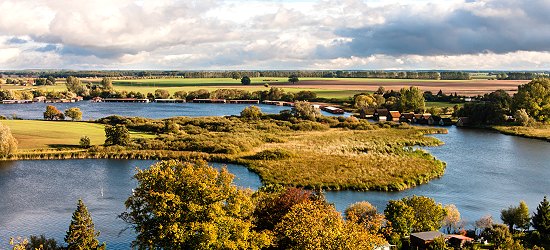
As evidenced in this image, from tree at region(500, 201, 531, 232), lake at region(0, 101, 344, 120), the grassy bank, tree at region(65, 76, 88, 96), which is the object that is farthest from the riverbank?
tree at region(65, 76, 88, 96)

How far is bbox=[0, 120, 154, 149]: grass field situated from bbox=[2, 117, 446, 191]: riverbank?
3.45 m

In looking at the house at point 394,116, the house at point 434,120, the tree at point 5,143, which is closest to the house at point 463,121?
the house at point 434,120

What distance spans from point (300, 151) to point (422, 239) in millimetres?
33924

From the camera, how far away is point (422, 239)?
3109 centimetres

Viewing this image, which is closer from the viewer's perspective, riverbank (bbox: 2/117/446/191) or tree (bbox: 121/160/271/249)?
tree (bbox: 121/160/271/249)

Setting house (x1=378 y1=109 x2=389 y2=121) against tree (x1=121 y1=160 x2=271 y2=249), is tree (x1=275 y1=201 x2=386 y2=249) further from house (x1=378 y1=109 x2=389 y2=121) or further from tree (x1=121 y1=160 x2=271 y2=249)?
house (x1=378 y1=109 x2=389 y2=121)

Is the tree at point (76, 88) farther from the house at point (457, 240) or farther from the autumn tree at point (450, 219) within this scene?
the house at point (457, 240)

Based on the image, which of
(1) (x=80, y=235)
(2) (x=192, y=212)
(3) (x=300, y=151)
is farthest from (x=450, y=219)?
(3) (x=300, y=151)

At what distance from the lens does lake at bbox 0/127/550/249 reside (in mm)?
37875

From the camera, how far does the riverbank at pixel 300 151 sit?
5062 centimetres

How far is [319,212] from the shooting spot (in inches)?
985

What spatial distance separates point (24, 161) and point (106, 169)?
36.7ft

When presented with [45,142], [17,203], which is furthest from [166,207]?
[45,142]

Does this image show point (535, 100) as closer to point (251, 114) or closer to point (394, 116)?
point (394, 116)
